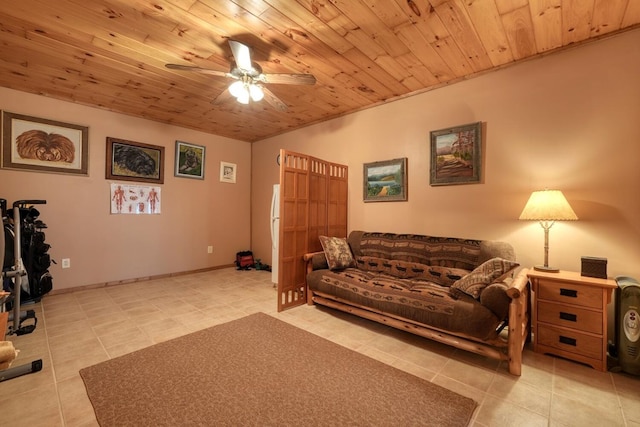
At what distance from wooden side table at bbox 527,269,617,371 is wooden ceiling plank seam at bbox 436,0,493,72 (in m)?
2.01

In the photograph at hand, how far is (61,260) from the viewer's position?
11.7 ft

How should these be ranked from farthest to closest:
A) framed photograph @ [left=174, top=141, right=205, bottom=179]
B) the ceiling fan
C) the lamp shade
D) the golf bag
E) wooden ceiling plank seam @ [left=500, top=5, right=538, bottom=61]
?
1. framed photograph @ [left=174, top=141, right=205, bottom=179]
2. the golf bag
3. the ceiling fan
4. the lamp shade
5. wooden ceiling plank seam @ [left=500, top=5, right=538, bottom=61]

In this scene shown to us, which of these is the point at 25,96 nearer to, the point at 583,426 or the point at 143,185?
the point at 143,185

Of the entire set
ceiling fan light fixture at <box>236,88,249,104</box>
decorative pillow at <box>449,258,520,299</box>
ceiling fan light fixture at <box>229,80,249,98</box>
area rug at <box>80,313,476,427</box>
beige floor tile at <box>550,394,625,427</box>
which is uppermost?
ceiling fan light fixture at <box>229,80,249,98</box>

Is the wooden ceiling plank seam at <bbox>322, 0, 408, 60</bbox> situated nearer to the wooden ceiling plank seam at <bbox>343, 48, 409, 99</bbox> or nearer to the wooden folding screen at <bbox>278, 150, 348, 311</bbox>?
the wooden ceiling plank seam at <bbox>343, 48, 409, 99</bbox>

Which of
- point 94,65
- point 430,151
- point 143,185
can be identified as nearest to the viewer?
point 94,65

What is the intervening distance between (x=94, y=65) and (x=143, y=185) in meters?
1.93

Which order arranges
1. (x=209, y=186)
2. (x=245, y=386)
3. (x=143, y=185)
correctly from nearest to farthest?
1. (x=245, y=386)
2. (x=143, y=185)
3. (x=209, y=186)

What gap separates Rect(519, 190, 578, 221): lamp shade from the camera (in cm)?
211

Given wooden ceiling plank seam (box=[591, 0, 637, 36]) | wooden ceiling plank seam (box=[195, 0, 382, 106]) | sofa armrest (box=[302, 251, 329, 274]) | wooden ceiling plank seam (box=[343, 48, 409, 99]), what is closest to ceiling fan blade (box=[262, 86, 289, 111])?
wooden ceiling plank seam (box=[195, 0, 382, 106])

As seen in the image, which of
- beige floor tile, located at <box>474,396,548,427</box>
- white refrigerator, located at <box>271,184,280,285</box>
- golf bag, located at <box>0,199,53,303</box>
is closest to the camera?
beige floor tile, located at <box>474,396,548,427</box>

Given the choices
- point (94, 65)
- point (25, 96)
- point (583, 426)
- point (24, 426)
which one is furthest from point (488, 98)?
point (25, 96)

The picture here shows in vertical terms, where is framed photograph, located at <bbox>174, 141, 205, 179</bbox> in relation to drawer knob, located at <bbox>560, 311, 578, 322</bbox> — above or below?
above

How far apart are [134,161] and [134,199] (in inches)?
23.0
